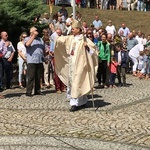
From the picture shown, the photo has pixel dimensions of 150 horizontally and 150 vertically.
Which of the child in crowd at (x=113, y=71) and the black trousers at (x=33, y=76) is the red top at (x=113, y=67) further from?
the black trousers at (x=33, y=76)

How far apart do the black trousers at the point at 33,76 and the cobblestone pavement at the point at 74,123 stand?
0.30m

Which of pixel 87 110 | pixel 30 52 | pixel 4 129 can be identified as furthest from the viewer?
pixel 30 52

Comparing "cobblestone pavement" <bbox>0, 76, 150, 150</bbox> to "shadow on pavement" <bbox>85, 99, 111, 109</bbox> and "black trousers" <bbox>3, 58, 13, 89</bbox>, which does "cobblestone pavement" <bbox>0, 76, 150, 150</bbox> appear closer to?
"shadow on pavement" <bbox>85, 99, 111, 109</bbox>

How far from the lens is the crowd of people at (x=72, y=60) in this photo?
9.89m

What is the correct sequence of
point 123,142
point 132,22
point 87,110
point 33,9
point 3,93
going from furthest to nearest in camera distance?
point 132,22
point 33,9
point 3,93
point 87,110
point 123,142

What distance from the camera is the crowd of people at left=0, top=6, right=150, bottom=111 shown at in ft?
32.4

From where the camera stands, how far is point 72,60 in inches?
389

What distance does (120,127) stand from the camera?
321 inches

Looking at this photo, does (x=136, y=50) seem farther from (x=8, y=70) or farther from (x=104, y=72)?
(x=8, y=70)

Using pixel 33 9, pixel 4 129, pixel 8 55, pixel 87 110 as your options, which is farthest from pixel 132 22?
pixel 4 129

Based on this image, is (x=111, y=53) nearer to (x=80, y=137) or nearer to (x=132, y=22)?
(x=80, y=137)

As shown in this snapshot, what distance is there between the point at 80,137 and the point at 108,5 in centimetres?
2592

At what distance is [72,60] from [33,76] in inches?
86.8

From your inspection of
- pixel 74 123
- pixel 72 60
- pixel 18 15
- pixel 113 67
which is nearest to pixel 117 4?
pixel 18 15
